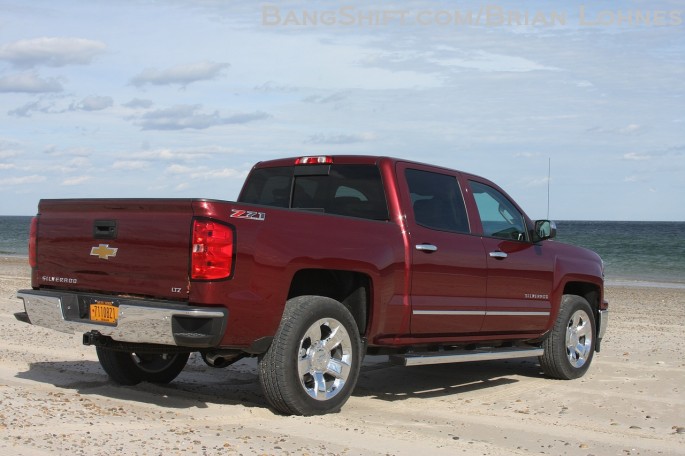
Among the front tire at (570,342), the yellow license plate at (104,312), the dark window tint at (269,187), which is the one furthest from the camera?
the front tire at (570,342)

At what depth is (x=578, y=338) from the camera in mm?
8914

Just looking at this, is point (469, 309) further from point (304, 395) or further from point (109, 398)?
point (109, 398)

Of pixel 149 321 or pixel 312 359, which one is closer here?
pixel 149 321

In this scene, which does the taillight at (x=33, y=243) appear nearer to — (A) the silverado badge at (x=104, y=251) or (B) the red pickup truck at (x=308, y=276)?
(B) the red pickup truck at (x=308, y=276)

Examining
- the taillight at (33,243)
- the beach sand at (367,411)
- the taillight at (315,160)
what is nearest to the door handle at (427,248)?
the taillight at (315,160)

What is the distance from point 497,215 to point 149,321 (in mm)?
3644

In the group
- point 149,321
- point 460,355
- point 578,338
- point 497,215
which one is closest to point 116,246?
point 149,321

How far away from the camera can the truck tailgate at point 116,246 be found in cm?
565

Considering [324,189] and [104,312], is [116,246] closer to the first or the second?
[104,312]

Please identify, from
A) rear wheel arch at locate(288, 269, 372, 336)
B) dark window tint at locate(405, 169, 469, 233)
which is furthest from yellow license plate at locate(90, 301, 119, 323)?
dark window tint at locate(405, 169, 469, 233)

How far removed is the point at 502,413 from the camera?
6812mm

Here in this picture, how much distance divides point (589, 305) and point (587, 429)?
9.77ft

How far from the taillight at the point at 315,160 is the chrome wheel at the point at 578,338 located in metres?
3.04

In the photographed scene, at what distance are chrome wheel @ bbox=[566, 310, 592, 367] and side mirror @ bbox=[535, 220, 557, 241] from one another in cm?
106
